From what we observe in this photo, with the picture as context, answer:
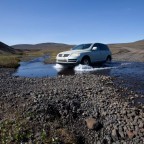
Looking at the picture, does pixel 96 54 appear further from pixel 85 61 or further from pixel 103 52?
pixel 85 61

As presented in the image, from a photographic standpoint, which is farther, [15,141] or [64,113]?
[64,113]

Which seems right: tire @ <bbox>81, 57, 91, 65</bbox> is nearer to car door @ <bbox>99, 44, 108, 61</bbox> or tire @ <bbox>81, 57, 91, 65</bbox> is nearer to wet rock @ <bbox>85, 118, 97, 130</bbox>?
car door @ <bbox>99, 44, 108, 61</bbox>

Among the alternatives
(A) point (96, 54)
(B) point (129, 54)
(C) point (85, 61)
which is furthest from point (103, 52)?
(B) point (129, 54)

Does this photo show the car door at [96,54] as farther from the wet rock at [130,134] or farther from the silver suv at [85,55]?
the wet rock at [130,134]

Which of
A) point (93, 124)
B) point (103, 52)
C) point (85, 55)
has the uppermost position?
point (103, 52)

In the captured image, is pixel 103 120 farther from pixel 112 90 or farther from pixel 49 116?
pixel 112 90

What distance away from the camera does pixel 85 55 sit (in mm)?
21297

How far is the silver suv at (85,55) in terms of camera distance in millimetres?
20734

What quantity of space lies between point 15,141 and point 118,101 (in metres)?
4.23

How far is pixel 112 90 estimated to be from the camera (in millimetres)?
11641

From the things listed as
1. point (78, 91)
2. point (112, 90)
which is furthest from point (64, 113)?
point (112, 90)

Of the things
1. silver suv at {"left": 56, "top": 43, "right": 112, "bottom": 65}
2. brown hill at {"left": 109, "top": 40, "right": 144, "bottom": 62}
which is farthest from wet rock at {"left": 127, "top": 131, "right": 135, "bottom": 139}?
brown hill at {"left": 109, "top": 40, "right": 144, "bottom": 62}

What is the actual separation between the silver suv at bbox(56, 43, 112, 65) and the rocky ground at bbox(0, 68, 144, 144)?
10.2 m

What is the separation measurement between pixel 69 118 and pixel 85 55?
43.8 ft
